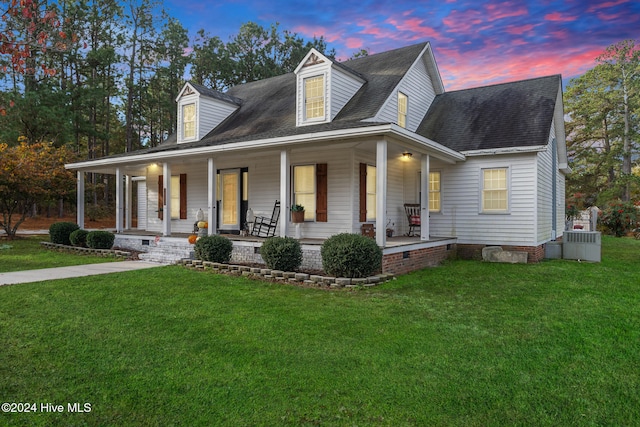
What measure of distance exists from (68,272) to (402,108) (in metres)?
9.87

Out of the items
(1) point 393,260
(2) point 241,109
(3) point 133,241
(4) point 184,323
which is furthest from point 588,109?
(4) point 184,323

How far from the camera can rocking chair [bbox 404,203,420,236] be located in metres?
11.8

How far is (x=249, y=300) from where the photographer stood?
20.1ft

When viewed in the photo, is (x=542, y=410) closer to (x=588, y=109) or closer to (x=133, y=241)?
(x=133, y=241)

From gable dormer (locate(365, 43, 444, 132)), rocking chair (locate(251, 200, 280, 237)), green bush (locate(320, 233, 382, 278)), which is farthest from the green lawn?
gable dormer (locate(365, 43, 444, 132))

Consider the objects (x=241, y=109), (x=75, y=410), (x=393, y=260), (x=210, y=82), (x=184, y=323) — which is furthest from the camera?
(x=210, y=82)

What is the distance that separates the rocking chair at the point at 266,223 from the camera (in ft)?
38.1

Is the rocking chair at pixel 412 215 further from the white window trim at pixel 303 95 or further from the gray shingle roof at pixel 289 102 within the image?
the white window trim at pixel 303 95

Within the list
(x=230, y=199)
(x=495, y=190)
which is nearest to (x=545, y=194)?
(x=495, y=190)

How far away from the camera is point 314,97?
1152 cm

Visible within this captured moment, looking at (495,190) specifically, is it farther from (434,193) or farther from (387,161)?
(387,161)

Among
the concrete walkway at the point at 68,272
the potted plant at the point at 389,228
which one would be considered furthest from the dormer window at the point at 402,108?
the concrete walkway at the point at 68,272

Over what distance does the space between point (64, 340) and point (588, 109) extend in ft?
108

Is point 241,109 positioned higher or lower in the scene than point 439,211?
higher
